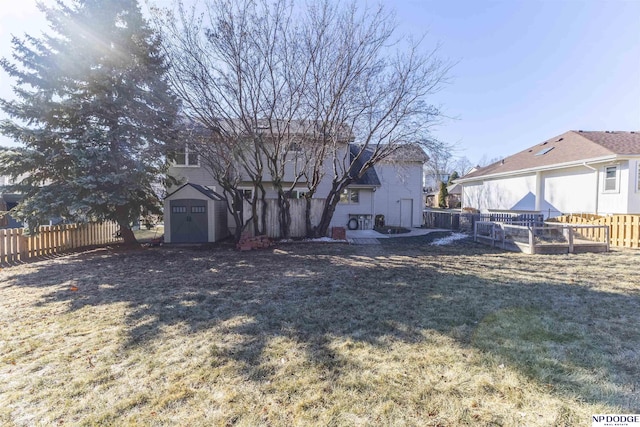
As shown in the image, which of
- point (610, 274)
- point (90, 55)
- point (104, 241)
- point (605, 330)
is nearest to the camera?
point (605, 330)

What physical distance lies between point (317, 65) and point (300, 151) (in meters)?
3.52

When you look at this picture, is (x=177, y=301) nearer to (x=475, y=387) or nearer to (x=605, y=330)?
(x=475, y=387)

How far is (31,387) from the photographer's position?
2586 mm

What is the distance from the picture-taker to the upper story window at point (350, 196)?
1667 cm

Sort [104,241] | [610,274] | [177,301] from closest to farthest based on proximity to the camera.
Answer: [177,301] < [610,274] < [104,241]

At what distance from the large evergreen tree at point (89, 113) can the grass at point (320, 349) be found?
3614mm

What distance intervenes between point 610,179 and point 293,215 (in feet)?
48.8

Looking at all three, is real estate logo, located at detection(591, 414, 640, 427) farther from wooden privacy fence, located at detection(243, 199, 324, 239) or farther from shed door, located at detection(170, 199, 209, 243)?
shed door, located at detection(170, 199, 209, 243)

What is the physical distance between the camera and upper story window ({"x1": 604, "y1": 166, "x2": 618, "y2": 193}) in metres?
13.0

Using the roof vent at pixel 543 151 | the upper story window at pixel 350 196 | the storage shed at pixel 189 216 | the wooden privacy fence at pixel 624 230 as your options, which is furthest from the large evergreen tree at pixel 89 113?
the roof vent at pixel 543 151

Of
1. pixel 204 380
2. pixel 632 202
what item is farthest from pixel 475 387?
pixel 632 202

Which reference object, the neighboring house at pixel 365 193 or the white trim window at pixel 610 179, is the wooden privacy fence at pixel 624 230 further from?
the neighboring house at pixel 365 193

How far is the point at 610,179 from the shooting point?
13320mm

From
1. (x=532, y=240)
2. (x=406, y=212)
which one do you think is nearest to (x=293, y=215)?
(x=532, y=240)
